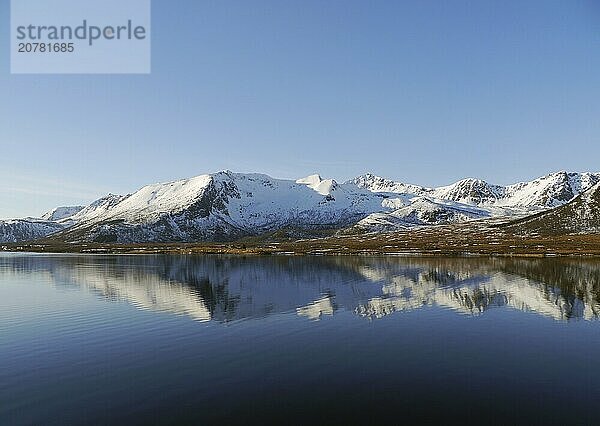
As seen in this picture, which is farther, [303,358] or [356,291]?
[356,291]

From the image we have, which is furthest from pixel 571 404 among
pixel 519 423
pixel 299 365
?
pixel 299 365

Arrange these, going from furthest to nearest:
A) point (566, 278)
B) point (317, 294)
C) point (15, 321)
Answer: point (566, 278) → point (317, 294) → point (15, 321)

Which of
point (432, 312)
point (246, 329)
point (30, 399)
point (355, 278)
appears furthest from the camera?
point (355, 278)

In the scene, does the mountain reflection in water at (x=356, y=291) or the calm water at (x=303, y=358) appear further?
the mountain reflection in water at (x=356, y=291)

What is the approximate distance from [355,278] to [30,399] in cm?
7118

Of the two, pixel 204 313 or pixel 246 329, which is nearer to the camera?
pixel 246 329

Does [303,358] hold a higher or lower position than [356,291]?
higher

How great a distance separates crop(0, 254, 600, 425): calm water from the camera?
75.7 ft

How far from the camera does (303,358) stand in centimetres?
3266

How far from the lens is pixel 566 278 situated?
8269 centimetres

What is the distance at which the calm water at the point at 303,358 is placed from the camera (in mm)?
23078

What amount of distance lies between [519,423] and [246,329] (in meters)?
27.1

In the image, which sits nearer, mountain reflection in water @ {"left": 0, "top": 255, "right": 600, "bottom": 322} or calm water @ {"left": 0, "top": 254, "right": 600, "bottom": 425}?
calm water @ {"left": 0, "top": 254, "right": 600, "bottom": 425}

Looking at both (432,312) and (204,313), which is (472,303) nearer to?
(432,312)
